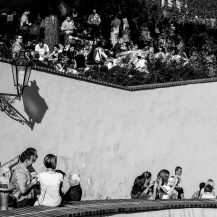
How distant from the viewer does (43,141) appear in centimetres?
1553

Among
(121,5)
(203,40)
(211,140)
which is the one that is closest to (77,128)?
(211,140)

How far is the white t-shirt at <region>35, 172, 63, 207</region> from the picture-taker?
32.2ft

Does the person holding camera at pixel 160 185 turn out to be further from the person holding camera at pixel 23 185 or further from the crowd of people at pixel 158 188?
the person holding camera at pixel 23 185

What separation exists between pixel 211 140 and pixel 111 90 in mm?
2608

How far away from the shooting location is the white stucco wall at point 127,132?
16.3 metres

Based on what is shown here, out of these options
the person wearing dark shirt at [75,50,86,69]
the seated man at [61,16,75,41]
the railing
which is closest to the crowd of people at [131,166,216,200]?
the railing

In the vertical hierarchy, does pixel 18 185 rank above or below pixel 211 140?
below

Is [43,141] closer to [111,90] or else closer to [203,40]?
[111,90]

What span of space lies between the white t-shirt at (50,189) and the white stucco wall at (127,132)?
231 inches

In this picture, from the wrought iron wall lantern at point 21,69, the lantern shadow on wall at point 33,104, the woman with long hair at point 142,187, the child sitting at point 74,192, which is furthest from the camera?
the lantern shadow on wall at point 33,104

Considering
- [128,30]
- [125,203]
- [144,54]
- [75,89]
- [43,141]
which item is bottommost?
[125,203]

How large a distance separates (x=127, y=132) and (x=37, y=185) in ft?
24.3

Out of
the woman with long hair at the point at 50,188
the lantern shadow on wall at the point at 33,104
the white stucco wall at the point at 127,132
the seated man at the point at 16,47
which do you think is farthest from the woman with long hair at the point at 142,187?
the seated man at the point at 16,47

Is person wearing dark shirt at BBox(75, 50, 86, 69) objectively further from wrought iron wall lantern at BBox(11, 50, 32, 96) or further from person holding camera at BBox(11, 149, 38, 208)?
person holding camera at BBox(11, 149, 38, 208)
